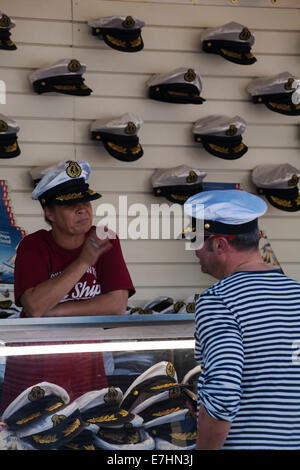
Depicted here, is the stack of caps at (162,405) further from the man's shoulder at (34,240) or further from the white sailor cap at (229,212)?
the man's shoulder at (34,240)

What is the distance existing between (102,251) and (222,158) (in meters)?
2.01

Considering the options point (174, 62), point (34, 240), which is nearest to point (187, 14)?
point (174, 62)

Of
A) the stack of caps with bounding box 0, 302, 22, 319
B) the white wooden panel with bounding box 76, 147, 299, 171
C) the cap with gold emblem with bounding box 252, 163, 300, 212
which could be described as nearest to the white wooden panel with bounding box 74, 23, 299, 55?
the white wooden panel with bounding box 76, 147, 299, 171

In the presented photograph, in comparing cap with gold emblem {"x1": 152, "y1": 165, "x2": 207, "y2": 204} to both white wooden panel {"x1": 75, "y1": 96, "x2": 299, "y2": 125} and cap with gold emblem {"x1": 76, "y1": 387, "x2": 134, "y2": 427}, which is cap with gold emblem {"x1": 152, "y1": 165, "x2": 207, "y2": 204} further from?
cap with gold emblem {"x1": 76, "y1": 387, "x2": 134, "y2": 427}

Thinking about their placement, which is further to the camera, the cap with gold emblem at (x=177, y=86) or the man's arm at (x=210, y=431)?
the cap with gold emblem at (x=177, y=86)

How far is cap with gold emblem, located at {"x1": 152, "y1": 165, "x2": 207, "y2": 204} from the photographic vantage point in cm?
425

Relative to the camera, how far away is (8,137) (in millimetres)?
4023

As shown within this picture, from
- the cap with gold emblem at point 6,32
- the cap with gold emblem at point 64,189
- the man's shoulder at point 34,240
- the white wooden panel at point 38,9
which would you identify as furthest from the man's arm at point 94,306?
the white wooden panel at point 38,9

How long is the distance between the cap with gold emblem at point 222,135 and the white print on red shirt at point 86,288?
186 cm

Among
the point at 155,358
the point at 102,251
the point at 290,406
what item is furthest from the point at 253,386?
the point at 102,251

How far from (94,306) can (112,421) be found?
75 cm

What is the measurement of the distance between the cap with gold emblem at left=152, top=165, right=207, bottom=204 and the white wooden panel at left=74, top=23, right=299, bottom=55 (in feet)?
2.80

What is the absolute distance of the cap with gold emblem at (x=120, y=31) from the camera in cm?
417

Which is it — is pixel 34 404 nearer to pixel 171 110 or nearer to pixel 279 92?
pixel 171 110
